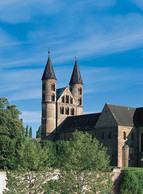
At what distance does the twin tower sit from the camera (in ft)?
363

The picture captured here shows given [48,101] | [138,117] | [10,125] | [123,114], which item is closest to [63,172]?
[10,125]

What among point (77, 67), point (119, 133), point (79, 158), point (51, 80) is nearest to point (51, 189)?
point (79, 158)

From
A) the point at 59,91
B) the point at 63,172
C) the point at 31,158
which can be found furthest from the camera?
the point at 59,91

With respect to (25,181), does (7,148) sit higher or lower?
higher

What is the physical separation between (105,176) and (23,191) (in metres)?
12.0

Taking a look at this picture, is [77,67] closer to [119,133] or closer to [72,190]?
[119,133]

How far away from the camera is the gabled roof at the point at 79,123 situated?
332 feet

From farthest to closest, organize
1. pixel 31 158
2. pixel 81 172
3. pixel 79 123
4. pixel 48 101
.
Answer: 1. pixel 48 101
2. pixel 79 123
3. pixel 81 172
4. pixel 31 158

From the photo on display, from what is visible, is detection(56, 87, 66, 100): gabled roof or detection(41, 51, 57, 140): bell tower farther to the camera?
detection(56, 87, 66, 100): gabled roof

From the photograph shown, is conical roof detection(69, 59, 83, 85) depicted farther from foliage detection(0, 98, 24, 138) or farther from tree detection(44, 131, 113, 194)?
tree detection(44, 131, 113, 194)

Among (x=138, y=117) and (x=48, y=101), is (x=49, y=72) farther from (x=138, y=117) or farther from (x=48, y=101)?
(x=138, y=117)

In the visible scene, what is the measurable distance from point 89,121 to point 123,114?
13.4m

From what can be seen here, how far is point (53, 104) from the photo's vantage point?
11194 centimetres

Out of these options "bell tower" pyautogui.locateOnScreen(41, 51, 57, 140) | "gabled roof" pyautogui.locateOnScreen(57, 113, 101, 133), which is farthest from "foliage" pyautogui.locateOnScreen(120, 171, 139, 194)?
"bell tower" pyautogui.locateOnScreen(41, 51, 57, 140)
